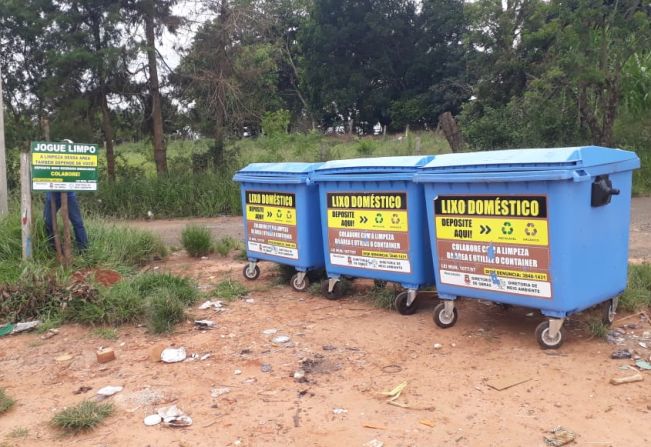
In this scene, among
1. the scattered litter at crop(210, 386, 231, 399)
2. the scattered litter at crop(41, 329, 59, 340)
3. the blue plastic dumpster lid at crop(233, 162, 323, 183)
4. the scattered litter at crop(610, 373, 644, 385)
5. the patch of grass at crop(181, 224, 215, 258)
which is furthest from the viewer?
the patch of grass at crop(181, 224, 215, 258)

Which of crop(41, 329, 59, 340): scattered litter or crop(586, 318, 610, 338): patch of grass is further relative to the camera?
crop(41, 329, 59, 340): scattered litter

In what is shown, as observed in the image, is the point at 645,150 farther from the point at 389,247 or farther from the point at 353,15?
the point at 353,15

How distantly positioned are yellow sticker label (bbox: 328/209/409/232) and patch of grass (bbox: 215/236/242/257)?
279 centimetres

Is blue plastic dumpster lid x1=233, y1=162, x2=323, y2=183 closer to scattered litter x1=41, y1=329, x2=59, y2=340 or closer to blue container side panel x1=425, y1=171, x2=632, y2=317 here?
blue container side panel x1=425, y1=171, x2=632, y2=317

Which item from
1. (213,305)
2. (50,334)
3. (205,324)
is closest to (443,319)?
(205,324)

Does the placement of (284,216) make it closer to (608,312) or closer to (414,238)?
(414,238)

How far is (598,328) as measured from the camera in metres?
4.16

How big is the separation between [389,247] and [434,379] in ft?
4.85

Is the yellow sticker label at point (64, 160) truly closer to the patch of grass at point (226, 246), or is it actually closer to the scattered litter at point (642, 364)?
the patch of grass at point (226, 246)

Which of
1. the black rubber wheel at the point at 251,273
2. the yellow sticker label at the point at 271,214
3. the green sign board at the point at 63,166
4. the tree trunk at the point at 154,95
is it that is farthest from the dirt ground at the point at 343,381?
the tree trunk at the point at 154,95

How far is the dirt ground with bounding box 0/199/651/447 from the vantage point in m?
3.07

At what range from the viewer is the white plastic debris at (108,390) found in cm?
365

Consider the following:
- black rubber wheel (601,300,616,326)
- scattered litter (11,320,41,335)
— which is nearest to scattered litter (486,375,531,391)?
black rubber wheel (601,300,616,326)

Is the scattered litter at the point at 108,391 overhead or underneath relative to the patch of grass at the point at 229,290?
underneath
